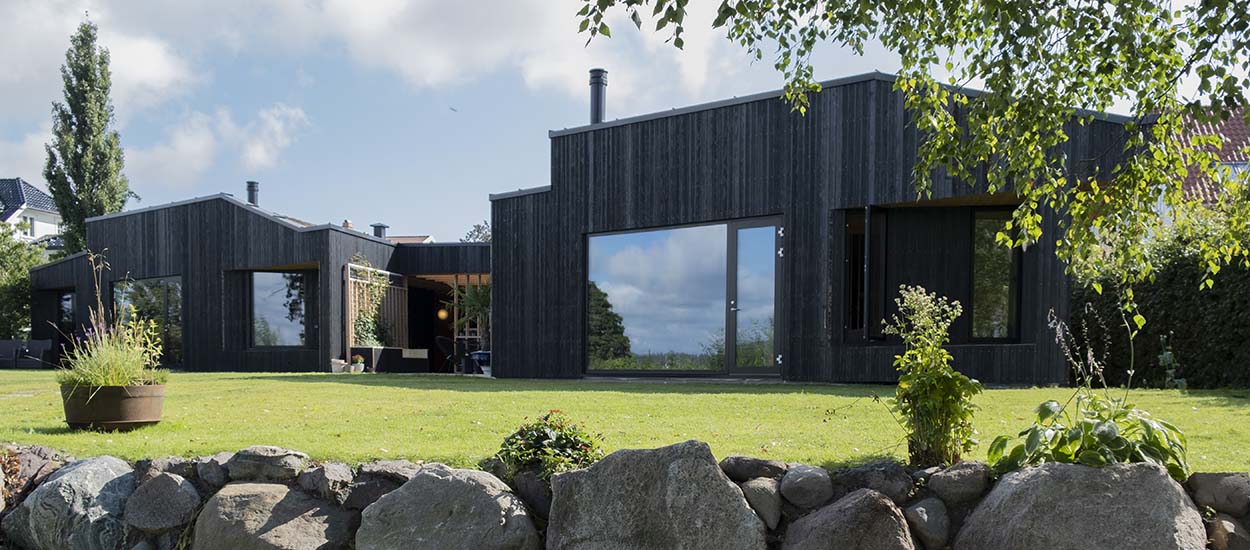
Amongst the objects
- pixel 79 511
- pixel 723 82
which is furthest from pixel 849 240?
pixel 79 511

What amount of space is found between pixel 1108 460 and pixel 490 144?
430 inches

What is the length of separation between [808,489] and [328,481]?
2.18m

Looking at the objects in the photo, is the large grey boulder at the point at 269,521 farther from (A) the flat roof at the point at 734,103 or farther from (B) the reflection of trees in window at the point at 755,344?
(B) the reflection of trees in window at the point at 755,344

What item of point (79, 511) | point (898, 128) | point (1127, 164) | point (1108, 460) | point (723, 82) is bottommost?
point (79, 511)

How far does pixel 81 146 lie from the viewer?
2319cm

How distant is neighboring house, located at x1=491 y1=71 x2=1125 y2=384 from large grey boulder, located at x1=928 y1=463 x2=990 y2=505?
639cm

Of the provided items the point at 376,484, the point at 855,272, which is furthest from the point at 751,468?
the point at 855,272

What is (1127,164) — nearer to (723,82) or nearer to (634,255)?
(723,82)

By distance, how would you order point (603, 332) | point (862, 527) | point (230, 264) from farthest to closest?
1. point (230, 264)
2. point (603, 332)
3. point (862, 527)

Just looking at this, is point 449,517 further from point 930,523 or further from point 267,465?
point 930,523

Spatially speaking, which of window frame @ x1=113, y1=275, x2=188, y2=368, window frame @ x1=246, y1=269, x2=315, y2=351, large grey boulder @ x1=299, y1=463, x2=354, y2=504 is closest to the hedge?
large grey boulder @ x1=299, y1=463, x2=354, y2=504

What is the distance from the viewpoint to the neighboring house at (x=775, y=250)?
9.62m

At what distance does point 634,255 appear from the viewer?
452 inches

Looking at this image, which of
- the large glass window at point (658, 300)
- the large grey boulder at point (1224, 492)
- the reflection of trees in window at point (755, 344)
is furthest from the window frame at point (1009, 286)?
the large grey boulder at point (1224, 492)
